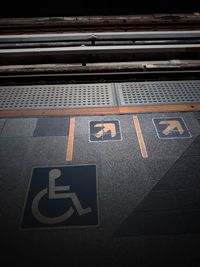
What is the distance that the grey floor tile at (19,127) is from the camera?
136 inches

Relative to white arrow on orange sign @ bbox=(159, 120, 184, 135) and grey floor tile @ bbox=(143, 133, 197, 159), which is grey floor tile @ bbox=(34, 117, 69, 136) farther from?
white arrow on orange sign @ bbox=(159, 120, 184, 135)

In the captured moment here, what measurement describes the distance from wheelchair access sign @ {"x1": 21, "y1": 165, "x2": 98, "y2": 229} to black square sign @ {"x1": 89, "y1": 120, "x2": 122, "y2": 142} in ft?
1.77

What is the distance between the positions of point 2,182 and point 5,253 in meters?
0.84

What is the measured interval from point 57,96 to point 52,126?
801 mm

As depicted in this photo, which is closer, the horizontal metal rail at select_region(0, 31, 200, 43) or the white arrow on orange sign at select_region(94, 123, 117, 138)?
the white arrow on orange sign at select_region(94, 123, 117, 138)

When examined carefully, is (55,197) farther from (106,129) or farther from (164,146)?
(164,146)

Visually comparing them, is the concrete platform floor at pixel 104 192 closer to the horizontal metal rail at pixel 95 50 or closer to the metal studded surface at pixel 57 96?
the metal studded surface at pixel 57 96

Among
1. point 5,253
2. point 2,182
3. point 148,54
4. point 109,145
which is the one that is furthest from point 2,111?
point 148,54

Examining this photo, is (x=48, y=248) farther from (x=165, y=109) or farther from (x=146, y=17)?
(x=146, y=17)

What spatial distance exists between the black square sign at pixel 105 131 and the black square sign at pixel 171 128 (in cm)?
57

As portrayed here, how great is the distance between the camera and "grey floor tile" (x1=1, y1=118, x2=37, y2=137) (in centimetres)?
346

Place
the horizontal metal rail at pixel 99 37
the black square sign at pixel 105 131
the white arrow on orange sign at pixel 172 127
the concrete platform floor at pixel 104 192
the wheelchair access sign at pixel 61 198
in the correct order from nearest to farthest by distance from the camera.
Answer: the concrete platform floor at pixel 104 192 → the wheelchair access sign at pixel 61 198 → the black square sign at pixel 105 131 → the white arrow on orange sign at pixel 172 127 → the horizontal metal rail at pixel 99 37

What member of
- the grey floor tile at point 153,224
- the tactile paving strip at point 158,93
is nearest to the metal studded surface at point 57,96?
the tactile paving strip at point 158,93

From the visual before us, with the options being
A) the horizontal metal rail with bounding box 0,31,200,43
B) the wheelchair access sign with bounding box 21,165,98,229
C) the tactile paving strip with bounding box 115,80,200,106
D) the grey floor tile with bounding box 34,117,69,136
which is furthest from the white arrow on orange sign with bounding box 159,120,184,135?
the horizontal metal rail with bounding box 0,31,200,43
